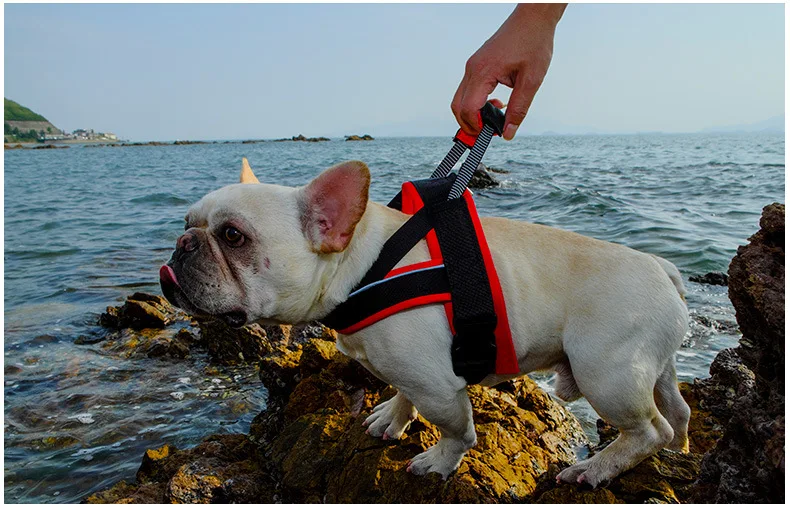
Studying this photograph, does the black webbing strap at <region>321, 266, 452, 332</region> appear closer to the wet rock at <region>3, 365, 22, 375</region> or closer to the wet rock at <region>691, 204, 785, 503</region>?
the wet rock at <region>691, 204, 785, 503</region>

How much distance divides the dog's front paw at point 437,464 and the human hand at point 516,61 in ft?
6.48

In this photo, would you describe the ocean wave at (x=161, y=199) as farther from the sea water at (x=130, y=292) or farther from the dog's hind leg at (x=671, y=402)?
the dog's hind leg at (x=671, y=402)

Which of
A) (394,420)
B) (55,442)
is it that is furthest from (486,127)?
(55,442)

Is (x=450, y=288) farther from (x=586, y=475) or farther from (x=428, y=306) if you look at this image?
(x=586, y=475)

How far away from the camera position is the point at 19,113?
609 ft

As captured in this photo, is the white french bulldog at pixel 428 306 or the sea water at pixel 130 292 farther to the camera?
the sea water at pixel 130 292

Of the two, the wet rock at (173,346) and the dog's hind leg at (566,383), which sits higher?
the dog's hind leg at (566,383)

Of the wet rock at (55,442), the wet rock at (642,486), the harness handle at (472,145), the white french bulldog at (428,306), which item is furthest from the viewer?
the wet rock at (55,442)

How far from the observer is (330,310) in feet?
10.3

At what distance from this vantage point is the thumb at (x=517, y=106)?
3.36 meters

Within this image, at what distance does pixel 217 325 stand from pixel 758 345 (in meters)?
5.61

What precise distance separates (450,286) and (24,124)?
214 metres

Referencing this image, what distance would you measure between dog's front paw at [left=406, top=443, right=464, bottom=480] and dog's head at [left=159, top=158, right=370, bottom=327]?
1.28 meters

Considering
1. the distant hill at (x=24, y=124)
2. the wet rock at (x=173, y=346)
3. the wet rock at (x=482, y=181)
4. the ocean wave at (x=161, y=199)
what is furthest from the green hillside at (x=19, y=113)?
the wet rock at (x=173, y=346)
